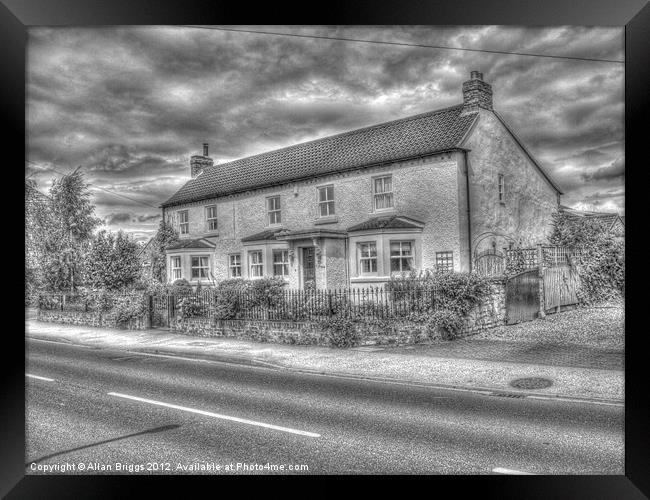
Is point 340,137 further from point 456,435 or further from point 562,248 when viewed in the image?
point 456,435

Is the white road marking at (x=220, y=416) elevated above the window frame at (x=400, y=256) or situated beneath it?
situated beneath

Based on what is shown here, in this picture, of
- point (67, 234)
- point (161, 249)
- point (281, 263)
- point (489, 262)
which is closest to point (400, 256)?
point (489, 262)

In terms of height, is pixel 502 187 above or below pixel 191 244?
above

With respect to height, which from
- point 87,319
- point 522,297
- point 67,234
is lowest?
point 87,319

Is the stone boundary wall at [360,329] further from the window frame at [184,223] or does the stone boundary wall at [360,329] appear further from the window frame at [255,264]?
the window frame at [184,223]

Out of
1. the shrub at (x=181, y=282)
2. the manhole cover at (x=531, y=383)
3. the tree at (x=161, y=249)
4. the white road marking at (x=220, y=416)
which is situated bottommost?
the manhole cover at (x=531, y=383)

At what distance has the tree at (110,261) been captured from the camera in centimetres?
1777

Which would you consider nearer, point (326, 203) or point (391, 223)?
point (391, 223)

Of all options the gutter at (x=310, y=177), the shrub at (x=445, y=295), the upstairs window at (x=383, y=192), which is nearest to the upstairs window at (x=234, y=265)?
the gutter at (x=310, y=177)

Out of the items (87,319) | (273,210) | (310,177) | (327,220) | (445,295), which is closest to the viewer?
Result: (445,295)

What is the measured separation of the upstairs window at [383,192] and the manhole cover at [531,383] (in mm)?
9629

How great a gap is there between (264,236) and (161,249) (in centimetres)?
571

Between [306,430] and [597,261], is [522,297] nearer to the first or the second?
[597,261]

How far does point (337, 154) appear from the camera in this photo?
62.4ft
